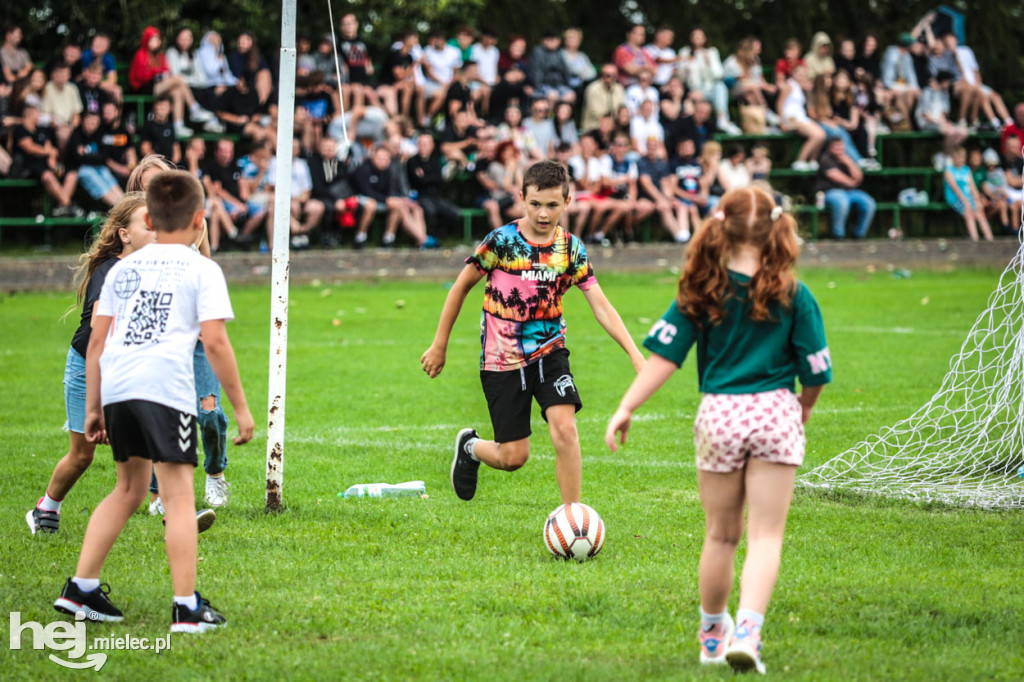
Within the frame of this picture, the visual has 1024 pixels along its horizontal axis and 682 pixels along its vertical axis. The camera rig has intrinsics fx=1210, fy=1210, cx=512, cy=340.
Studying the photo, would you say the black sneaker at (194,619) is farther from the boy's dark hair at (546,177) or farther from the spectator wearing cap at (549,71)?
the spectator wearing cap at (549,71)

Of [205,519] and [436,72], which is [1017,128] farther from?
[205,519]

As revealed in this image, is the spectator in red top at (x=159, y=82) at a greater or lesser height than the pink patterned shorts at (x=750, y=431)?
greater

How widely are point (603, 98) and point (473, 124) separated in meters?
2.66

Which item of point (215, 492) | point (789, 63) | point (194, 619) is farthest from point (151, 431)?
point (789, 63)

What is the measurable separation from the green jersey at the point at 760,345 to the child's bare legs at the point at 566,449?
1.84 meters

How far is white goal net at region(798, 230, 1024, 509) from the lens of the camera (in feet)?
23.4

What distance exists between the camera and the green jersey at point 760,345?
159 inches

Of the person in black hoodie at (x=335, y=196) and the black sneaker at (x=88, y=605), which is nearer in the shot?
the black sneaker at (x=88, y=605)

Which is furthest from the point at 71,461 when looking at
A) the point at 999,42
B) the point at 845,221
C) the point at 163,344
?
the point at 999,42

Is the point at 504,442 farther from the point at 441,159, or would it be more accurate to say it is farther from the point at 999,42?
the point at 999,42

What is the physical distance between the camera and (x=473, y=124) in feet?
67.6

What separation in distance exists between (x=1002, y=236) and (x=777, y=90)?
207 inches

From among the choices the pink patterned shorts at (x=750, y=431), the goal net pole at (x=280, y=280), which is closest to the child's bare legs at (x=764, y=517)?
the pink patterned shorts at (x=750, y=431)

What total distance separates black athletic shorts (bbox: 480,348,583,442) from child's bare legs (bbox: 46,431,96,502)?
1.96 metres
